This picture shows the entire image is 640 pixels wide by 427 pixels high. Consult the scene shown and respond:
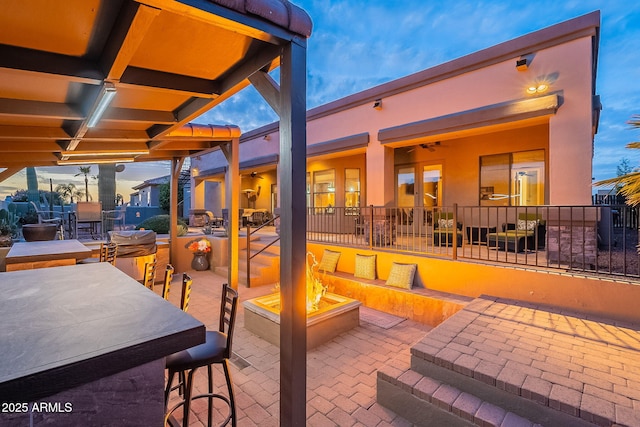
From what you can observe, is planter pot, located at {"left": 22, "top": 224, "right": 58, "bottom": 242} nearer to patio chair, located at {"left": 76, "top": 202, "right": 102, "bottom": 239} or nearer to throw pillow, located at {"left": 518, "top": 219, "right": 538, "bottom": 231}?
patio chair, located at {"left": 76, "top": 202, "right": 102, "bottom": 239}

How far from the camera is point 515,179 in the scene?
778 centimetres

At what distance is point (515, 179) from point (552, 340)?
5.74 m

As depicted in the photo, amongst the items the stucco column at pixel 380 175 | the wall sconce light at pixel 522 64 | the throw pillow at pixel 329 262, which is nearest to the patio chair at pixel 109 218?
the throw pillow at pixel 329 262

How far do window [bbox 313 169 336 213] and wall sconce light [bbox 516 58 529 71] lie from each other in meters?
6.72

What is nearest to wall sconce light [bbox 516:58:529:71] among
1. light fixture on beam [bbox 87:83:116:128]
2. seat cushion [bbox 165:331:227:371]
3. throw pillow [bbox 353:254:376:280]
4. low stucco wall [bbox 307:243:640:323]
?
low stucco wall [bbox 307:243:640:323]

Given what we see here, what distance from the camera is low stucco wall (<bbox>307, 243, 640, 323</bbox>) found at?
3.75 m

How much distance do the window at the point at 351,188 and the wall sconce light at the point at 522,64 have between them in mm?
5850

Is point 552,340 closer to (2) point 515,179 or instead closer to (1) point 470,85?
(1) point 470,85

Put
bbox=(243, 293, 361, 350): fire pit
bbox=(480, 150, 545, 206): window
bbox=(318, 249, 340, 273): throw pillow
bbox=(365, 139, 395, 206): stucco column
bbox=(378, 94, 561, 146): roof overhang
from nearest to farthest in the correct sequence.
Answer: bbox=(243, 293, 361, 350): fire pit
bbox=(378, 94, 561, 146): roof overhang
bbox=(318, 249, 340, 273): throw pillow
bbox=(480, 150, 545, 206): window
bbox=(365, 139, 395, 206): stucco column

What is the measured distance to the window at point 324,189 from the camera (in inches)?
451

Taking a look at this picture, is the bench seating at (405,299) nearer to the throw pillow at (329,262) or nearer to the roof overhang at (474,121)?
the throw pillow at (329,262)

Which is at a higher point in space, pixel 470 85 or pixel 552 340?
pixel 470 85

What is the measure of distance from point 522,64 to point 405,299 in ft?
15.7

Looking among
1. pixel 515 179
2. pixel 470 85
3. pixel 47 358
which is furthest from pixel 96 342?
pixel 515 179
